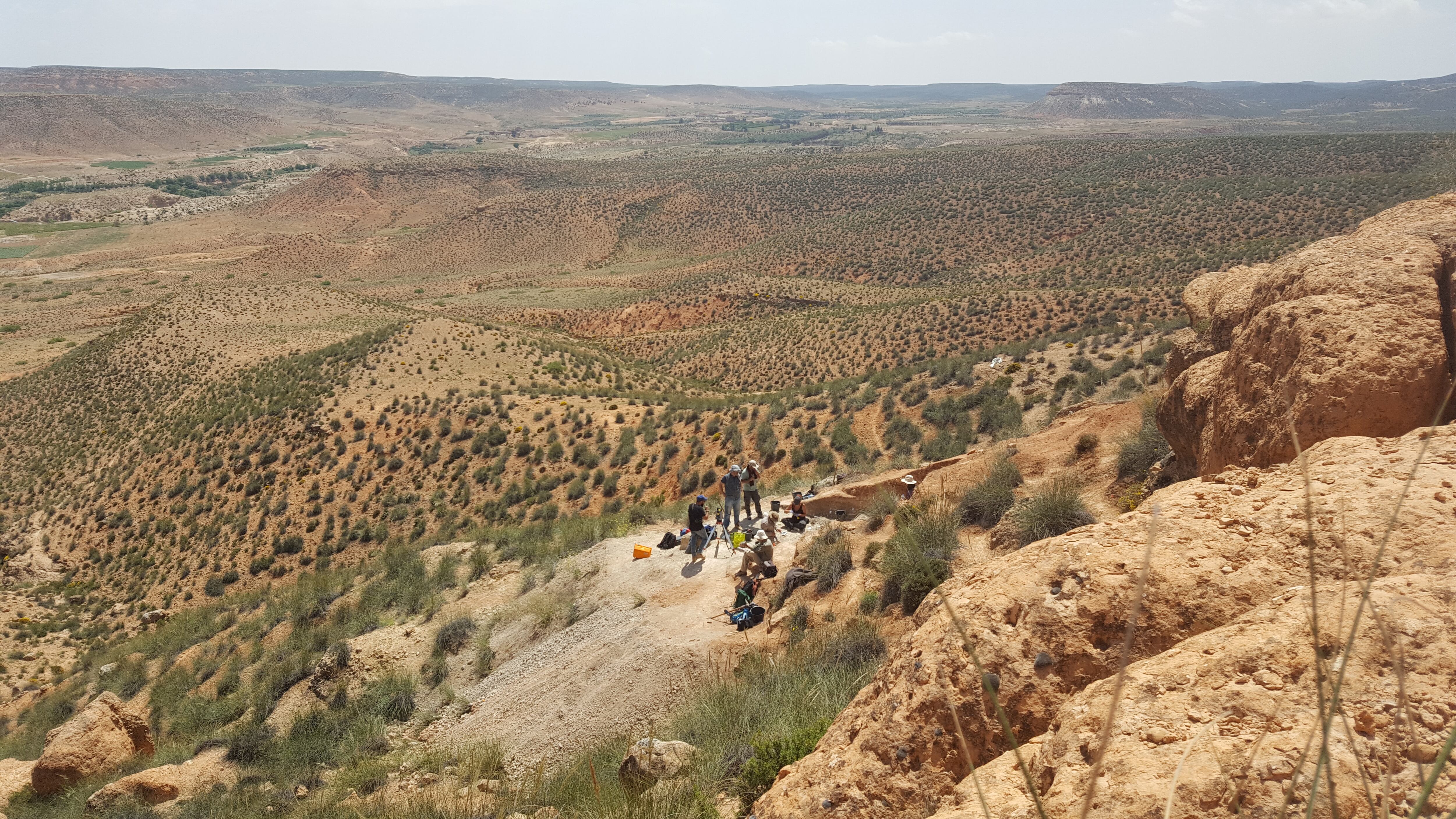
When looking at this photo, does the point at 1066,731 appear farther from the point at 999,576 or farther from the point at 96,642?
the point at 96,642

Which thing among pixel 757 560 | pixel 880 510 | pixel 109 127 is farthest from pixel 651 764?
pixel 109 127

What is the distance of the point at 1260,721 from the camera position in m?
2.81

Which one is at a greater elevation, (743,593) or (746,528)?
(743,593)

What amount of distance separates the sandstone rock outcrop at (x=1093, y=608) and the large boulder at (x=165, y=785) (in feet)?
27.6

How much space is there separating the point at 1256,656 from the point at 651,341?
4158 centimetres

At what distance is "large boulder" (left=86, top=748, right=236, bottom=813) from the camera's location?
8.94 m

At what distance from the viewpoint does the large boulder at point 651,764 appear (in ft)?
19.2

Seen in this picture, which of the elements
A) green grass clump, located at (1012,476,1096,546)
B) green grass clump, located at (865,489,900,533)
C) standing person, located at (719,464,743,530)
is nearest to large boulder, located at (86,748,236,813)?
standing person, located at (719,464,743,530)

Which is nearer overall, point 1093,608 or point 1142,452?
point 1093,608

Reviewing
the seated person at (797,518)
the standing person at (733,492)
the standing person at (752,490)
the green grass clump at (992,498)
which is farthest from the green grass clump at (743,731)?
the standing person at (752,490)

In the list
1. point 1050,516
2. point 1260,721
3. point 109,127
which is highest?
point 109,127

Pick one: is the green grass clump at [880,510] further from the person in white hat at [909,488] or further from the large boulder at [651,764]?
the large boulder at [651,764]

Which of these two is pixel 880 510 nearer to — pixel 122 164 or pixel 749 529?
pixel 749 529

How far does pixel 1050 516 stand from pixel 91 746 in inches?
521
